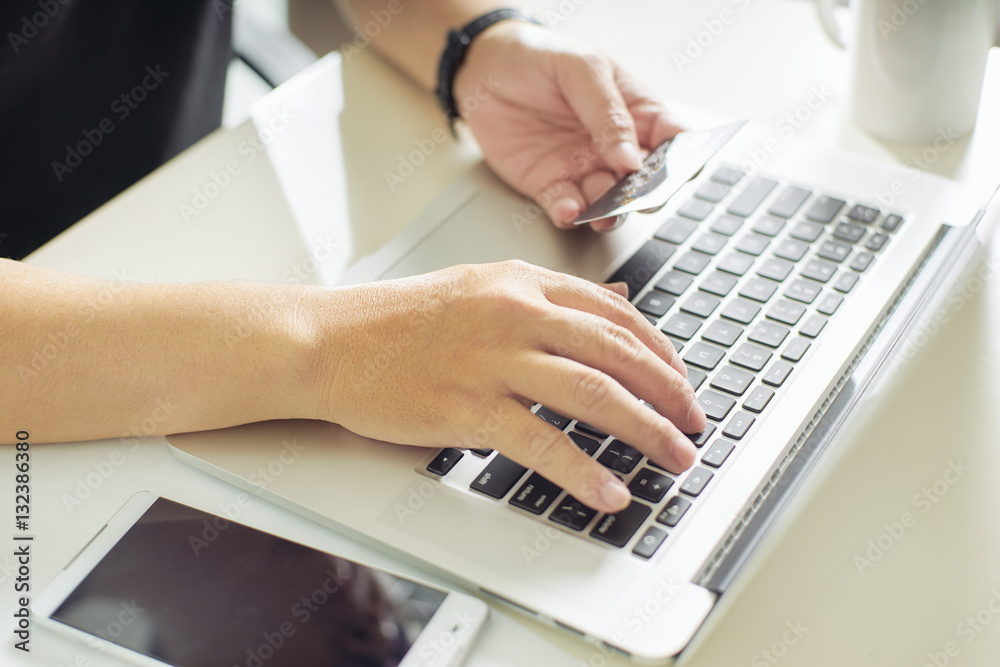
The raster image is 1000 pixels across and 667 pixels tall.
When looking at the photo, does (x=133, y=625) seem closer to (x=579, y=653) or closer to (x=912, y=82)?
(x=579, y=653)

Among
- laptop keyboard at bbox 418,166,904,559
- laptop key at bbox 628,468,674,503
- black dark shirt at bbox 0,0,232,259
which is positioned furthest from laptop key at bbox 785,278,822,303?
black dark shirt at bbox 0,0,232,259

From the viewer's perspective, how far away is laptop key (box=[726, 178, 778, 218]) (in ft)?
2.40

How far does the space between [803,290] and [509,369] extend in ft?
0.83

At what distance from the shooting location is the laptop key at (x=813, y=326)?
612mm

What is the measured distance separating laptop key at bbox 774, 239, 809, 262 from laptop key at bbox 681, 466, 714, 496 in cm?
24

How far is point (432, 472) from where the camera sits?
0.55m

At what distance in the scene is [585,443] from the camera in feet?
1.82

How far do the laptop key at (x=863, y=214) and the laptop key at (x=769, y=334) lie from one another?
0.16 m

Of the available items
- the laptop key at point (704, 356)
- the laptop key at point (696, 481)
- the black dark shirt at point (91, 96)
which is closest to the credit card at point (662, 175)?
the laptop key at point (704, 356)

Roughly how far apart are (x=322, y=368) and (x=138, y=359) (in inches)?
5.2

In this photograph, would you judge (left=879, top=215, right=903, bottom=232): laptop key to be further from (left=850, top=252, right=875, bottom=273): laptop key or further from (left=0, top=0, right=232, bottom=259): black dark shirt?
(left=0, top=0, right=232, bottom=259): black dark shirt
